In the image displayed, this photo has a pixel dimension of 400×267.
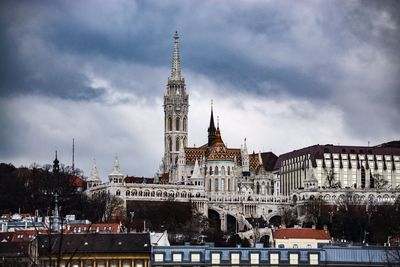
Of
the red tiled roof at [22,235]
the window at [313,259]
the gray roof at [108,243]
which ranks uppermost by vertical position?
the red tiled roof at [22,235]

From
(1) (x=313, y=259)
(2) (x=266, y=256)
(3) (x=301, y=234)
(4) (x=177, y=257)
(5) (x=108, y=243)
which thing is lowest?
(1) (x=313, y=259)

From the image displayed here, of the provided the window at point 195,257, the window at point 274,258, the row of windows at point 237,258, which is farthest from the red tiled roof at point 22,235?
the window at point 274,258

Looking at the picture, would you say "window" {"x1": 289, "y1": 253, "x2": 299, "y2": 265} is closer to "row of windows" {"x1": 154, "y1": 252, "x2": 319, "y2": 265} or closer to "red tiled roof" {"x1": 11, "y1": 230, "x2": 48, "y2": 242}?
"row of windows" {"x1": 154, "y1": 252, "x2": 319, "y2": 265}

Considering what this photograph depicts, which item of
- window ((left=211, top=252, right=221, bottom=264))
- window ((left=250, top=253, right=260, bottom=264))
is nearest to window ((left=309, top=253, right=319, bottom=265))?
window ((left=250, top=253, right=260, bottom=264))

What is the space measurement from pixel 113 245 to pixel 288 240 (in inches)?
1710

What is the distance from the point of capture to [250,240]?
180m

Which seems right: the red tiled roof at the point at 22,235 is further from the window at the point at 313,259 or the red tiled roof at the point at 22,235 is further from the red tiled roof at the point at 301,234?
the window at the point at 313,259

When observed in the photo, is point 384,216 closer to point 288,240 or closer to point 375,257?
point 288,240

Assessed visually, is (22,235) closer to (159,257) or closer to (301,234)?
(301,234)

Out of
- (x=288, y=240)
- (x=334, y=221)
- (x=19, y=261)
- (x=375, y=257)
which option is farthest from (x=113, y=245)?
(x=334, y=221)

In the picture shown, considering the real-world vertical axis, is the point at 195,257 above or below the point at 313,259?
above

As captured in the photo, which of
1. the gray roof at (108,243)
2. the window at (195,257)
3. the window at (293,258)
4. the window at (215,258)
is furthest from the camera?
the window at (293,258)

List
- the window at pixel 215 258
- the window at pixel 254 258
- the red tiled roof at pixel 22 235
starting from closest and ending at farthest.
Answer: the window at pixel 215 258
the window at pixel 254 258
the red tiled roof at pixel 22 235

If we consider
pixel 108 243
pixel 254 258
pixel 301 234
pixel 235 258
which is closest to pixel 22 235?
pixel 301 234
